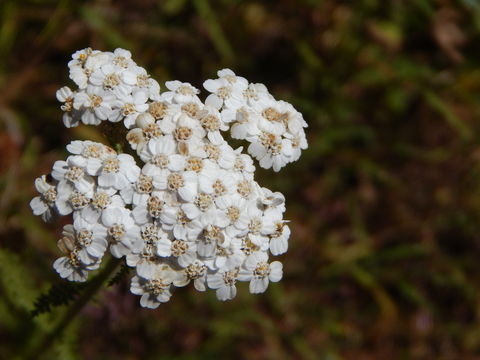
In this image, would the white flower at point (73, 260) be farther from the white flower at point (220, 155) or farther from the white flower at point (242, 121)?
the white flower at point (242, 121)

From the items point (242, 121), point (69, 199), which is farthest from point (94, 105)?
point (242, 121)

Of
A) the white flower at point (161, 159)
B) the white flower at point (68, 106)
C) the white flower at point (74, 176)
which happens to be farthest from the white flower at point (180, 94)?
the white flower at point (74, 176)

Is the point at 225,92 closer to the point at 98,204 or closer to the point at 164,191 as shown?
the point at 164,191

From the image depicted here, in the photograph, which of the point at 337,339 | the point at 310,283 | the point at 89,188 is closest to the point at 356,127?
the point at 310,283

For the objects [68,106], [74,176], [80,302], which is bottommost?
[80,302]

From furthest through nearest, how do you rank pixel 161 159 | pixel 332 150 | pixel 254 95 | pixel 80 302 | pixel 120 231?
pixel 332 150
pixel 80 302
pixel 254 95
pixel 161 159
pixel 120 231

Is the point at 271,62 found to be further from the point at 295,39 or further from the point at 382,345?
the point at 382,345
